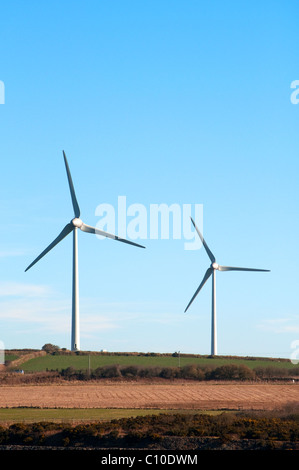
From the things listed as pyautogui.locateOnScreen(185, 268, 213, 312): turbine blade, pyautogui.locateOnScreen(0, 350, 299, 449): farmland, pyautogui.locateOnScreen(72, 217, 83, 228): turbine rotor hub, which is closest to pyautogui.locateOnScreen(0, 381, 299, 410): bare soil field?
pyautogui.locateOnScreen(0, 350, 299, 449): farmland

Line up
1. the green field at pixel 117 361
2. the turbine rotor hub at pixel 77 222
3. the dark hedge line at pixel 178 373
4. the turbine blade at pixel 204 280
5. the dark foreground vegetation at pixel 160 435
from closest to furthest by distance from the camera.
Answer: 1. the dark foreground vegetation at pixel 160 435
2. the turbine rotor hub at pixel 77 222
3. the dark hedge line at pixel 178 373
4. the green field at pixel 117 361
5. the turbine blade at pixel 204 280

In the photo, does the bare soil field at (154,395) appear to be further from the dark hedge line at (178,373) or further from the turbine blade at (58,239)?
the turbine blade at (58,239)

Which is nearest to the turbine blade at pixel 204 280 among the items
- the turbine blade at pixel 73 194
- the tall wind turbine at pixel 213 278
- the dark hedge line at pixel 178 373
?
the tall wind turbine at pixel 213 278

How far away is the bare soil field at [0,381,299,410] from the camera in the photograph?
83.4 meters

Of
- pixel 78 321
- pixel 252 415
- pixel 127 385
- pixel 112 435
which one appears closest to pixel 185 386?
pixel 127 385

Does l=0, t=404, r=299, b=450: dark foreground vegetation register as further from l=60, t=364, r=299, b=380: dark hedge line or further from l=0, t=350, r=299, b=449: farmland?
l=60, t=364, r=299, b=380: dark hedge line

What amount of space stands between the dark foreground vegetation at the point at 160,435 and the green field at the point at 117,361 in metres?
63.3

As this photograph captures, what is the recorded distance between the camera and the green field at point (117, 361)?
126 metres

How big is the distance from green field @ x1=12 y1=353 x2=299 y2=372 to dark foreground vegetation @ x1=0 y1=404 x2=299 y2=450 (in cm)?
6333

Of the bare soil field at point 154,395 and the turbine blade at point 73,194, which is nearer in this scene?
the bare soil field at point 154,395

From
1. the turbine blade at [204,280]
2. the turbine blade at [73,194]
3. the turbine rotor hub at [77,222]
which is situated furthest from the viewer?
the turbine blade at [204,280]

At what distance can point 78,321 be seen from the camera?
370ft
